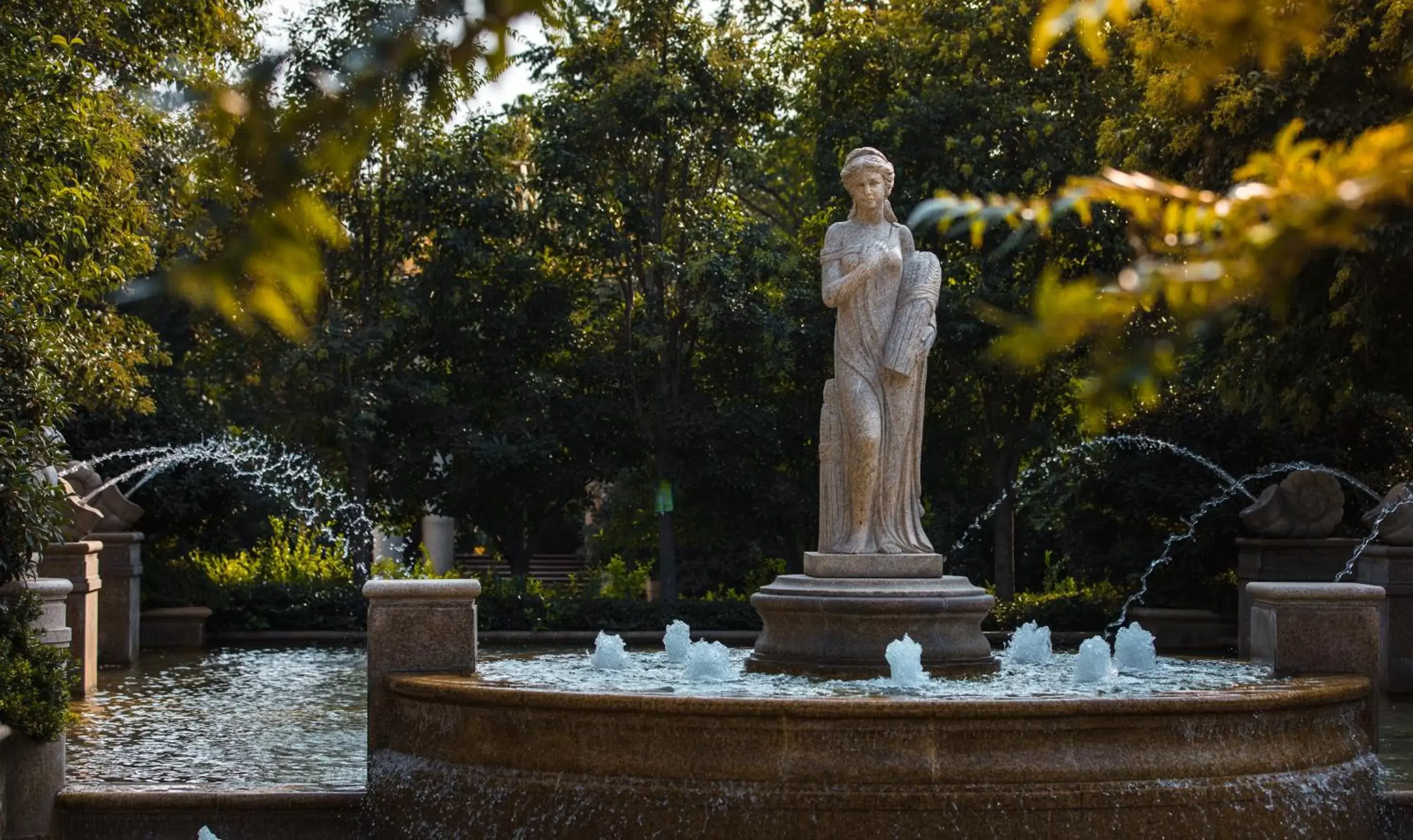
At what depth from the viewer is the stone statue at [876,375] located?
1093cm

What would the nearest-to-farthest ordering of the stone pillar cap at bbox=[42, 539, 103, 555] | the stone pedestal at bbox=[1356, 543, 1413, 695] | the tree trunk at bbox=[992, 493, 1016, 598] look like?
the stone pillar cap at bbox=[42, 539, 103, 555], the stone pedestal at bbox=[1356, 543, 1413, 695], the tree trunk at bbox=[992, 493, 1016, 598]

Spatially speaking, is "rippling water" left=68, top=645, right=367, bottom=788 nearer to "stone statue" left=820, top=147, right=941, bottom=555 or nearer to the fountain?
the fountain

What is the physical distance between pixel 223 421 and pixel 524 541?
11438 millimetres

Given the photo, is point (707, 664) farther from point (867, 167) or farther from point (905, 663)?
point (867, 167)

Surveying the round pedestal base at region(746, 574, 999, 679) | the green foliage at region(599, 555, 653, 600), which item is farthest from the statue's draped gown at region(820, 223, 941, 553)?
the green foliage at region(599, 555, 653, 600)

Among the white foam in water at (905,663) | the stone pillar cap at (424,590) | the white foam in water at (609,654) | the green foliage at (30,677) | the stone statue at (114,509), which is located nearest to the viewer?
the green foliage at (30,677)

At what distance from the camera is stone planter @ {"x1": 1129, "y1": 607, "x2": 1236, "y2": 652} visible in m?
19.6

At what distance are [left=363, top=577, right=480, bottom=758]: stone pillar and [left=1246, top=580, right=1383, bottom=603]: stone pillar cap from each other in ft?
14.6

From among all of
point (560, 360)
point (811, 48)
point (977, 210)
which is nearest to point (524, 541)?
point (560, 360)

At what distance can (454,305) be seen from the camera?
24.3 meters

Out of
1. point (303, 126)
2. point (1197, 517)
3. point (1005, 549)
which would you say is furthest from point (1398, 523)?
point (303, 126)

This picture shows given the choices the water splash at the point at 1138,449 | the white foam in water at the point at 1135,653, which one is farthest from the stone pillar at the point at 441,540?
the white foam in water at the point at 1135,653

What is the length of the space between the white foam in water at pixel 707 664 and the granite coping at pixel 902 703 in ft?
5.66

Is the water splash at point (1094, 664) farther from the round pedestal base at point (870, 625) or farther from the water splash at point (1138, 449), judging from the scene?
the water splash at point (1138, 449)
